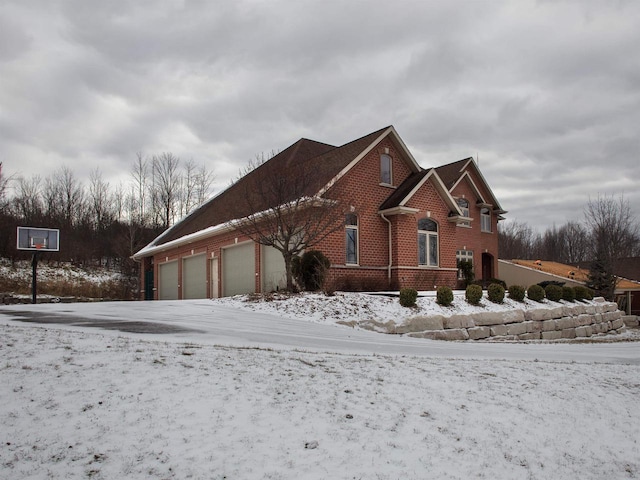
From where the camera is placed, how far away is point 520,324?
16250 mm

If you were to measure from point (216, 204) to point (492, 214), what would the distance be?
16.5m

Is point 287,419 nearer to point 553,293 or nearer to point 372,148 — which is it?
point 372,148

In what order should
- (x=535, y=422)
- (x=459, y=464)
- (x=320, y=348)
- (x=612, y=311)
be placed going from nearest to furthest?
(x=459, y=464)
(x=535, y=422)
(x=320, y=348)
(x=612, y=311)

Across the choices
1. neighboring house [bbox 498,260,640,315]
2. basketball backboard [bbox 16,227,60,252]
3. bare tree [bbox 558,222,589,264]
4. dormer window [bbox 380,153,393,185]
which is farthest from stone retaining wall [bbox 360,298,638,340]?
bare tree [bbox 558,222,589,264]

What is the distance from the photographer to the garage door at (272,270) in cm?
1873

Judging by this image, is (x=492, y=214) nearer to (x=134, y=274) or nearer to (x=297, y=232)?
(x=297, y=232)

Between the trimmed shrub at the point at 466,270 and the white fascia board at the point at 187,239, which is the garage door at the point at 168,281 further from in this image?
the trimmed shrub at the point at 466,270

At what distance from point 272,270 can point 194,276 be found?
7863mm

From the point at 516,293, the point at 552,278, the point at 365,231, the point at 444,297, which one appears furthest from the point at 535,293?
the point at 552,278

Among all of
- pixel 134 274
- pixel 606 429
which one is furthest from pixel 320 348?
pixel 134 274

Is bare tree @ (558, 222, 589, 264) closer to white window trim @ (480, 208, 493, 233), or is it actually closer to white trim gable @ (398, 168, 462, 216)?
white window trim @ (480, 208, 493, 233)

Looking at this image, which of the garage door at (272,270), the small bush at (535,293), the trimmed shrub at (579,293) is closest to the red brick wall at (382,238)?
the garage door at (272,270)

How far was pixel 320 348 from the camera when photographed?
888cm

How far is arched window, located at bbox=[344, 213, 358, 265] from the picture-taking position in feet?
61.5
